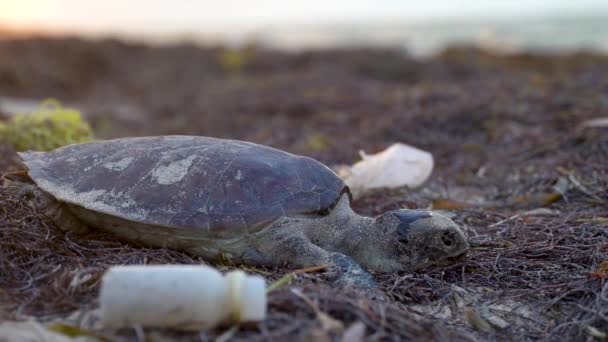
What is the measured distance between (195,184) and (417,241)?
1133 millimetres

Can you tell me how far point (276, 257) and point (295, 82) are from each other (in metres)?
9.54

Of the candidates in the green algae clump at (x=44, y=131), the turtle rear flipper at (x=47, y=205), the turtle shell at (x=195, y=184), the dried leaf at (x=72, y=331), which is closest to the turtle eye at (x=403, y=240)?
the turtle shell at (x=195, y=184)

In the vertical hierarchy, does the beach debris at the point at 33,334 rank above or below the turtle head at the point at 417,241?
above

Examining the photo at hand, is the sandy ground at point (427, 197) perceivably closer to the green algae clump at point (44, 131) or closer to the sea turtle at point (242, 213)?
the sea turtle at point (242, 213)

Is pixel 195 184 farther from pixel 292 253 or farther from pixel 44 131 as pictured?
pixel 44 131

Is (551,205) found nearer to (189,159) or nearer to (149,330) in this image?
(189,159)

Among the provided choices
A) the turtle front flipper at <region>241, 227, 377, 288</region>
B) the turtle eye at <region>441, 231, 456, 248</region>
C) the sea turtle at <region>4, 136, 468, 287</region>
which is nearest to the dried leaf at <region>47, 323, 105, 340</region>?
the sea turtle at <region>4, 136, 468, 287</region>

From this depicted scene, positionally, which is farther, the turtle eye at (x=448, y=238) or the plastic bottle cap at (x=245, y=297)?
the turtle eye at (x=448, y=238)

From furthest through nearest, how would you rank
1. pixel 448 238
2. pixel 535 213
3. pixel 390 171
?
pixel 390 171 < pixel 535 213 < pixel 448 238

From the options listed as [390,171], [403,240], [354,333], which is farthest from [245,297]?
[390,171]

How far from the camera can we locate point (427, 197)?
4.48 metres

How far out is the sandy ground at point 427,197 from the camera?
2311mm

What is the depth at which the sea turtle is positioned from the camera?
283cm

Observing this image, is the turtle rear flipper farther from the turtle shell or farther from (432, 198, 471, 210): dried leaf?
(432, 198, 471, 210): dried leaf
